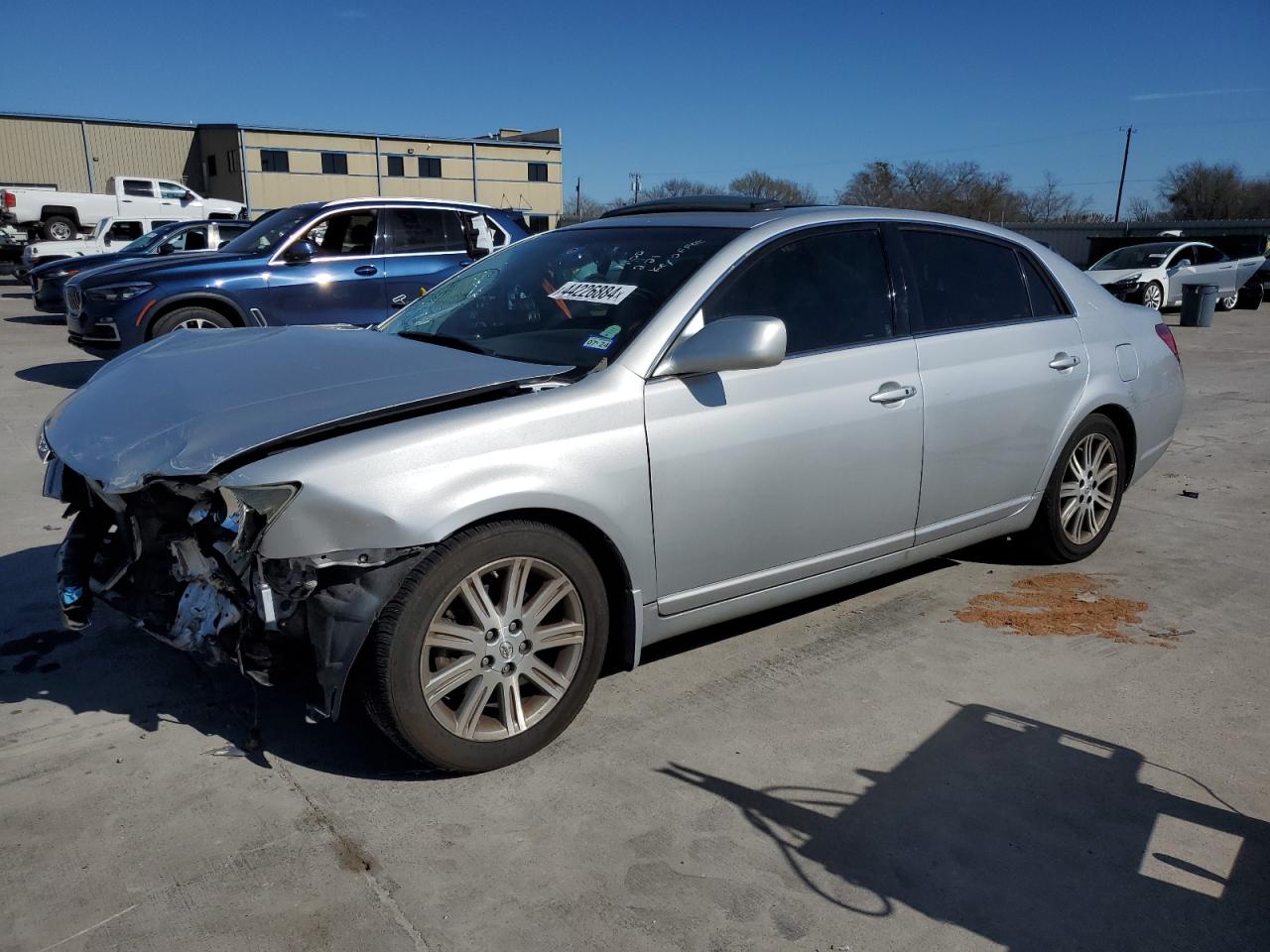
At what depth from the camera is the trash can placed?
18.0 m

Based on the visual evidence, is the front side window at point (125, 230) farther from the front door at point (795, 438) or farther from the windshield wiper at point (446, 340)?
the front door at point (795, 438)

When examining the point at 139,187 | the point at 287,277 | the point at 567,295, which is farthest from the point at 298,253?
the point at 139,187

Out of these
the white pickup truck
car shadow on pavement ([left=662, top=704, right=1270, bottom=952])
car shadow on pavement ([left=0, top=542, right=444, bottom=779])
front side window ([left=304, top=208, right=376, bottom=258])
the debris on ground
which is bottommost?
car shadow on pavement ([left=662, top=704, right=1270, bottom=952])

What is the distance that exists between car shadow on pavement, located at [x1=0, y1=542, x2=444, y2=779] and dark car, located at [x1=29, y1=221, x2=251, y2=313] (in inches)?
444

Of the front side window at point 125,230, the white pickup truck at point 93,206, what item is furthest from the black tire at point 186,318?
the white pickup truck at point 93,206

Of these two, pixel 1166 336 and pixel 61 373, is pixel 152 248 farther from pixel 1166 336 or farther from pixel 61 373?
pixel 1166 336

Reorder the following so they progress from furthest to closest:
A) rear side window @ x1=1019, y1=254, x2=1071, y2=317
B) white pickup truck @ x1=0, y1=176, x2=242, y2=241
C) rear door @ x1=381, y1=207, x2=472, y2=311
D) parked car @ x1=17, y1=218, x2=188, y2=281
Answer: white pickup truck @ x1=0, y1=176, x2=242, y2=241 < parked car @ x1=17, y1=218, x2=188, y2=281 < rear door @ x1=381, y1=207, x2=472, y2=311 < rear side window @ x1=1019, y1=254, x2=1071, y2=317

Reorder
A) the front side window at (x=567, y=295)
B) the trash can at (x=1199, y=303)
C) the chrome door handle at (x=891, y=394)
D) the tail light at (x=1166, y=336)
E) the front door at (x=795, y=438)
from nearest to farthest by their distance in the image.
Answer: the front door at (x=795, y=438), the front side window at (x=567, y=295), the chrome door handle at (x=891, y=394), the tail light at (x=1166, y=336), the trash can at (x=1199, y=303)

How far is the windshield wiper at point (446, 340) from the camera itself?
362 cm

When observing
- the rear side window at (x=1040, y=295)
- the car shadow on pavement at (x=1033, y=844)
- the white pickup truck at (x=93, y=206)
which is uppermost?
the white pickup truck at (x=93, y=206)

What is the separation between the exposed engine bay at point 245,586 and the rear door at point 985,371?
232 centimetres

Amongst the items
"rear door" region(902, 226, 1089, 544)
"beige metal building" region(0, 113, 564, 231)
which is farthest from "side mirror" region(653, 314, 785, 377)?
"beige metal building" region(0, 113, 564, 231)

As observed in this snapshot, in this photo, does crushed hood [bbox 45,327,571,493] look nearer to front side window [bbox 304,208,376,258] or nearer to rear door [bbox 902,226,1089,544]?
rear door [bbox 902,226,1089,544]

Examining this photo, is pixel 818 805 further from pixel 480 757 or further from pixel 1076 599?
pixel 1076 599
